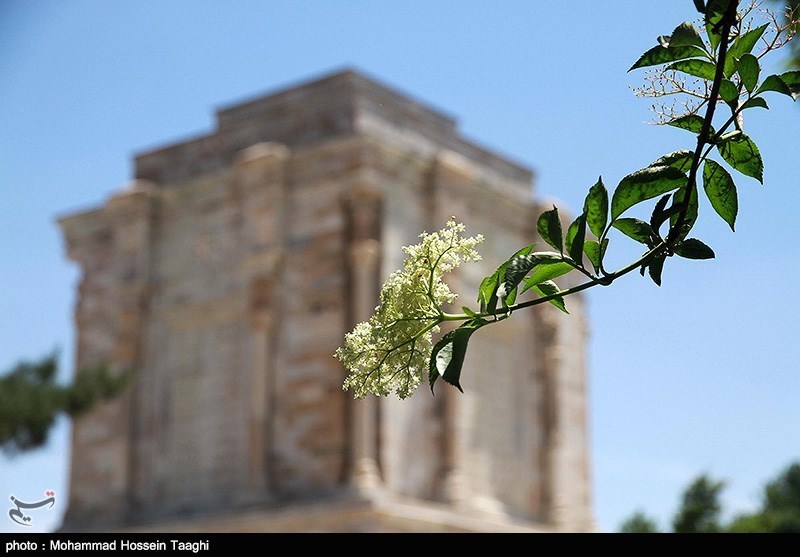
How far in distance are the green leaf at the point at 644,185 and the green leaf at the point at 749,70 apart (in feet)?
0.62

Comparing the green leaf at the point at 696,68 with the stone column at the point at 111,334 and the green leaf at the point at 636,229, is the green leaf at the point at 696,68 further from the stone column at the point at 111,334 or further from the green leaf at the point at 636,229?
the stone column at the point at 111,334

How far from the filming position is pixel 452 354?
7.96ft

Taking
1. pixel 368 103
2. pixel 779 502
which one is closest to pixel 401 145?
pixel 368 103

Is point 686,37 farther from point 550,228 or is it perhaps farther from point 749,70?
point 550,228

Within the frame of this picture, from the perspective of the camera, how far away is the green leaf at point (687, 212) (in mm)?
2475

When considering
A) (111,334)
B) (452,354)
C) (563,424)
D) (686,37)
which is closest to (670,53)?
(686,37)

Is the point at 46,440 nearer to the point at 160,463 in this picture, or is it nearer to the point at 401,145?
the point at 160,463

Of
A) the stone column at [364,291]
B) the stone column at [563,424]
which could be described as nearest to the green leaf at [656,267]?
the stone column at [364,291]

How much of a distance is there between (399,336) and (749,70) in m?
0.73

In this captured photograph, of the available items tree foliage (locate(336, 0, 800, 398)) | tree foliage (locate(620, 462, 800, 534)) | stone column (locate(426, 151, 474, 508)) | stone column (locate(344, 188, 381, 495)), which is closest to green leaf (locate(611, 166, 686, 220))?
tree foliage (locate(336, 0, 800, 398))

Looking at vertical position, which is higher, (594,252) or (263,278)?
(263,278)

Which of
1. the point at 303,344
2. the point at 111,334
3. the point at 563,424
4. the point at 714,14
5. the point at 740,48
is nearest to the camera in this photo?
the point at 714,14

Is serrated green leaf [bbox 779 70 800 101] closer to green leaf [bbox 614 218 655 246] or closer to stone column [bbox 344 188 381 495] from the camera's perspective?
green leaf [bbox 614 218 655 246]

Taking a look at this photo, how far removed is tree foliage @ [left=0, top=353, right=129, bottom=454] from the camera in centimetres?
2484
